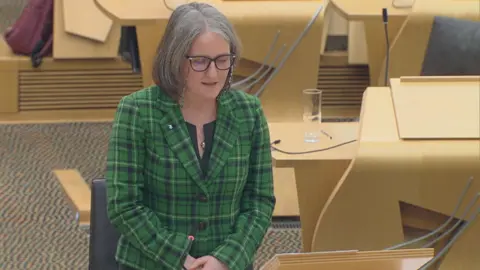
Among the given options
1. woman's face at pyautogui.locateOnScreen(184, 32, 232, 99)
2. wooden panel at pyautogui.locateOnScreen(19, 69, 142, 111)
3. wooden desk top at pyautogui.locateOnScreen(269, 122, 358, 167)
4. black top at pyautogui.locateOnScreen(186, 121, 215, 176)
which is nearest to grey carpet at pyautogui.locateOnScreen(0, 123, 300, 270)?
wooden panel at pyautogui.locateOnScreen(19, 69, 142, 111)

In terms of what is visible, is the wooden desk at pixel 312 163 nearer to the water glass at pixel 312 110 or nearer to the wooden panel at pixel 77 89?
the water glass at pixel 312 110

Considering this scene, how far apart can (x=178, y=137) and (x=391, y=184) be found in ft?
3.37

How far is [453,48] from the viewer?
141 inches

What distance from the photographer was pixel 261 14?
3883 millimetres

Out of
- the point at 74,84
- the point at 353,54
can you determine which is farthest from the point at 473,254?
the point at 74,84

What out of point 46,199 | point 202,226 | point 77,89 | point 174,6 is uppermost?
point 174,6

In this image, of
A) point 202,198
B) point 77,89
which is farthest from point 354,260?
point 77,89

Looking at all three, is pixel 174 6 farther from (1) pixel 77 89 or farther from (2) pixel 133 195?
(2) pixel 133 195

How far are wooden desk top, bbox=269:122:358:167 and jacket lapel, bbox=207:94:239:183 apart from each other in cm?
94

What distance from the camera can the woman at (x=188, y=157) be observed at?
1.58 metres

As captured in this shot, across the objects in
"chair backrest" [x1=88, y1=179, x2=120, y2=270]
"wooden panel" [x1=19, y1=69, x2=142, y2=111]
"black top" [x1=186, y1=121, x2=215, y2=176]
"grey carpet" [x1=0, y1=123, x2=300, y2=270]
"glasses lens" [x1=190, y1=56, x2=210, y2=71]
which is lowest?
"grey carpet" [x1=0, y1=123, x2=300, y2=270]

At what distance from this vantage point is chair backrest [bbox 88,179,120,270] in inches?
76.1

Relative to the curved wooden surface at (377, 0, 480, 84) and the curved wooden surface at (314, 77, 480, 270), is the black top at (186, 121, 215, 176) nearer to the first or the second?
the curved wooden surface at (314, 77, 480, 270)

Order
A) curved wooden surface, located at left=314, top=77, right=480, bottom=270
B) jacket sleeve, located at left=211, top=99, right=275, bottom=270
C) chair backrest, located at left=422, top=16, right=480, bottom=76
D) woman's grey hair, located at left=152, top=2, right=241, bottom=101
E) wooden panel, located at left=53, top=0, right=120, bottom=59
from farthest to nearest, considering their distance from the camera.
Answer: wooden panel, located at left=53, top=0, right=120, bottom=59 → chair backrest, located at left=422, top=16, right=480, bottom=76 → curved wooden surface, located at left=314, top=77, right=480, bottom=270 → jacket sleeve, located at left=211, top=99, right=275, bottom=270 → woman's grey hair, located at left=152, top=2, right=241, bottom=101
